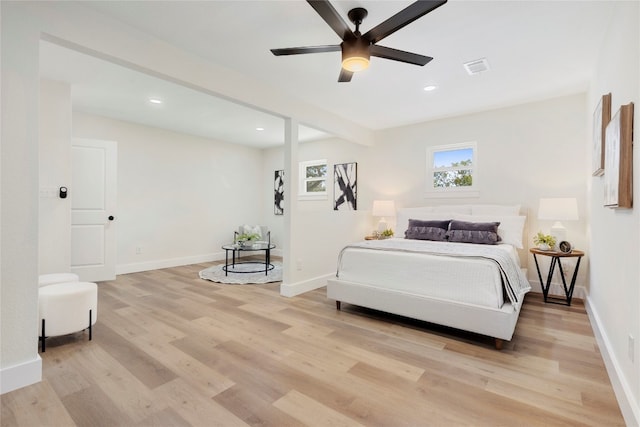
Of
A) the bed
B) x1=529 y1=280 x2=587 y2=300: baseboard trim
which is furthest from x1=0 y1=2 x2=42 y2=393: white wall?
x1=529 y1=280 x2=587 y2=300: baseboard trim

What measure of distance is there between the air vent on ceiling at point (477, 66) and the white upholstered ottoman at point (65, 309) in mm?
4074

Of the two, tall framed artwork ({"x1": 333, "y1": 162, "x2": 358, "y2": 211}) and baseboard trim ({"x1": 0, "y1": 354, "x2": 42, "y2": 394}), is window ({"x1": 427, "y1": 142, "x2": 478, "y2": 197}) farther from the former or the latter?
baseboard trim ({"x1": 0, "y1": 354, "x2": 42, "y2": 394})

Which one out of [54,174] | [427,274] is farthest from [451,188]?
[54,174]

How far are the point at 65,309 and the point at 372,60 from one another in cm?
344

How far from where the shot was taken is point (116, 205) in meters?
4.79

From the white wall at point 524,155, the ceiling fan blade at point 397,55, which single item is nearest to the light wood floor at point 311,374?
the white wall at point 524,155

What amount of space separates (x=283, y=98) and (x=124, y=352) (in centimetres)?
306

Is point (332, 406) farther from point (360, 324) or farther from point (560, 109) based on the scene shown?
point (560, 109)

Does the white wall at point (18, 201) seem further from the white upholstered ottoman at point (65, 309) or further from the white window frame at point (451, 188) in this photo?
the white window frame at point (451, 188)

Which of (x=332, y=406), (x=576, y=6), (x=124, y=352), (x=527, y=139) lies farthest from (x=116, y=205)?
(x=527, y=139)

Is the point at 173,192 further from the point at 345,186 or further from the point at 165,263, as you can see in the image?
the point at 345,186

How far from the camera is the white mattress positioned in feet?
8.20

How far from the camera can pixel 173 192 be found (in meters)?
5.79

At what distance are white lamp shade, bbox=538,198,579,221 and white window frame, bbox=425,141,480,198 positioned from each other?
994 mm
